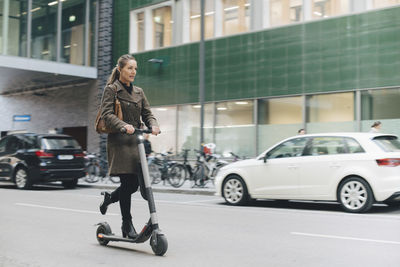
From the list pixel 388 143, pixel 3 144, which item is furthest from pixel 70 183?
pixel 388 143

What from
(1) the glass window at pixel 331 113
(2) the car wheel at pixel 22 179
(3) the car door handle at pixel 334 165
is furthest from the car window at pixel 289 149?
A: (2) the car wheel at pixel 22 179

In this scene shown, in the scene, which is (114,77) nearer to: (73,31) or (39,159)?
(39,159)

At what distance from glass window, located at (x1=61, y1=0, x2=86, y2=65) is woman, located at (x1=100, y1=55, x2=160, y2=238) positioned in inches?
795

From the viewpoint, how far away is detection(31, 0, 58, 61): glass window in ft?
77.4

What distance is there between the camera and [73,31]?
25.0 meters

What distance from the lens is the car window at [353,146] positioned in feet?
31.3

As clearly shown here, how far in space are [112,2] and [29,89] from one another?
8420mm

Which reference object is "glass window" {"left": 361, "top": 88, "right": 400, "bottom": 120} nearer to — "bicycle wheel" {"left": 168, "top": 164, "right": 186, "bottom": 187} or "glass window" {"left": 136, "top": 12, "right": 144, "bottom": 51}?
"bicycle wheel" {"left": 168, "top": 164, "right": 186, "bottom": 187}

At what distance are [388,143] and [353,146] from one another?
0.67m

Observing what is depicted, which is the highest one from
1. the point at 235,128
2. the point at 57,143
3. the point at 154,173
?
the point at 235,128

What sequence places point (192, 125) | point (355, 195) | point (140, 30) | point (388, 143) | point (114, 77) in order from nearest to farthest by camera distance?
point (114, 77), point (355, 195), point (388, 143), point (192, 125), point (140, 30)

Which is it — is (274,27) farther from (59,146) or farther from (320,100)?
(59,146)

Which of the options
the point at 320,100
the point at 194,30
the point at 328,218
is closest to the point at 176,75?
the point at 194,30

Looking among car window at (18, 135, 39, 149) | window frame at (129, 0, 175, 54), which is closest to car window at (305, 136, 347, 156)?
car window at (18, 135, 39, 149)
